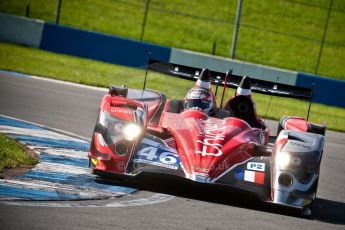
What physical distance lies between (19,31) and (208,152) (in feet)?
57.2

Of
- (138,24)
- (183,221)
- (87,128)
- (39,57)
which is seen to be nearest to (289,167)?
(183,221)

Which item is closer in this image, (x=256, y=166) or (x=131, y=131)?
(x=256, y=166)

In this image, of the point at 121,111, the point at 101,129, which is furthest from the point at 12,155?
the point at 121,111

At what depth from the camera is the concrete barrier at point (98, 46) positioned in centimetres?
2508

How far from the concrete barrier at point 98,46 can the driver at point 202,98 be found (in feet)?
44.0

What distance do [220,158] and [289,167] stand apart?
2.56 feet

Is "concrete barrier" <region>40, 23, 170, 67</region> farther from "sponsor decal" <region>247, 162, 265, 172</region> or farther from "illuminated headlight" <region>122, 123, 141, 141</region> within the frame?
"sponsor decal" <region>247, 162, 265, 172</region>

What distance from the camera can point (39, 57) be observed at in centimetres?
2375

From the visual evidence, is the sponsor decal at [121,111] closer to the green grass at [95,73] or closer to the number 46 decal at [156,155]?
the number 46 decal at [156,155]

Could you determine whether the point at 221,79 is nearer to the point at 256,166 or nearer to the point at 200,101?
the point at 200,101

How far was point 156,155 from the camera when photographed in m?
9.66

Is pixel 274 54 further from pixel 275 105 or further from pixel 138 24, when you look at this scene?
pixel 275 105

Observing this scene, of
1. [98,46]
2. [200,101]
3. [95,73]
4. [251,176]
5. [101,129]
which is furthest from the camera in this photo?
[98,46]

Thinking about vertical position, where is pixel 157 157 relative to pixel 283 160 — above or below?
below
